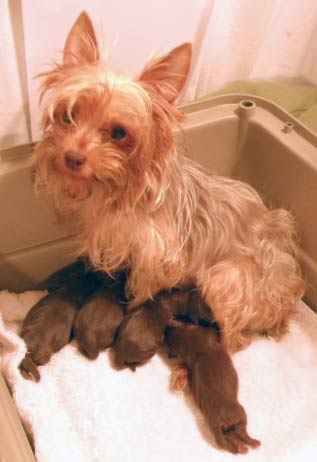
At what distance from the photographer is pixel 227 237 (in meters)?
1.79

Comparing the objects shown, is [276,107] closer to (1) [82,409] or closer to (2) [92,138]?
(2) [92,138]

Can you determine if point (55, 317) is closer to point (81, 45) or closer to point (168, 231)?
point (168, 231)

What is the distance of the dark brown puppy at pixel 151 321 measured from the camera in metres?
1.69

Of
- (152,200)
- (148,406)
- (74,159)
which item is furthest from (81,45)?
(148,406)

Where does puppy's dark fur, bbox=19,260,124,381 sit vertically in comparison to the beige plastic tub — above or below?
below

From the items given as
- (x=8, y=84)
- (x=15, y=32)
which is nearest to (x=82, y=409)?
(x=8, y=84)

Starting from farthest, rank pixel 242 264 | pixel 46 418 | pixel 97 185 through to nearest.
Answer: pixel 242 264 < pixel 46 418 < pixel 97 185

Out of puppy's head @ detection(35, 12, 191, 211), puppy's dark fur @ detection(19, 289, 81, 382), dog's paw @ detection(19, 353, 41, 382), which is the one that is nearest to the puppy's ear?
puppy's head @ detection(35, 12, 191, 211)

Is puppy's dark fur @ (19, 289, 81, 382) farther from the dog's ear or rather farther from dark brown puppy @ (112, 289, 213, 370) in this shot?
the dog's ear

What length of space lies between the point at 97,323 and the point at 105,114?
768 millimetres

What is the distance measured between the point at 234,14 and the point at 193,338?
1.22 m

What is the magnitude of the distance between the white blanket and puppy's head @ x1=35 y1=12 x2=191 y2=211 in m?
0.62

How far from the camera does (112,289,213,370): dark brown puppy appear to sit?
169 cm

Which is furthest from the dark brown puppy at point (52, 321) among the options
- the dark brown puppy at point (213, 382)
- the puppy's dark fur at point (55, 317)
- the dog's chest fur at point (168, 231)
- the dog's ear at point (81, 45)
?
the dog's ear at point (81, 45)
